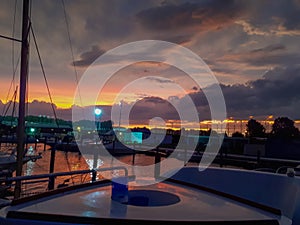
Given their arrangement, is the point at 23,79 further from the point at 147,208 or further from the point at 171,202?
the point at 147,208

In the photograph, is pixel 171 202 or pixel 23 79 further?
pixel 23 79

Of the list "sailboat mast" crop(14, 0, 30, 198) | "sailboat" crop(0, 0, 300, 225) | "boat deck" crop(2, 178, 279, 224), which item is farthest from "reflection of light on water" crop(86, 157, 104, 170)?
"boat deck" crop(2, 178, 279, 224)

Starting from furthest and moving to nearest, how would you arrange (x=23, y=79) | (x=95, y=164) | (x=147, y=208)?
(x=95, y=164) → (x=23, y=79) → (x=147, y=208)

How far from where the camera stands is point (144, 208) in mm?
2602

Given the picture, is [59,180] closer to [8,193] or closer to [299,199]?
[8,193]

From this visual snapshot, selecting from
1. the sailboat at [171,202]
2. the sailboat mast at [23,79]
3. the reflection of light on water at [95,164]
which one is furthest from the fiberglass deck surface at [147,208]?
the reflection of light on water at [95,164]

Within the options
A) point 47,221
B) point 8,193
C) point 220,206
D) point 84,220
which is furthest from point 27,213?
point 8,193

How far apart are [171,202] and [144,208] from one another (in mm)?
653

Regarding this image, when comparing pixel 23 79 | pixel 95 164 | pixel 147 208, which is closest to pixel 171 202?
pixel 147 208

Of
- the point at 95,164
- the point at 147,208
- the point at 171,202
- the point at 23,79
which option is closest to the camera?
the point at 147,208

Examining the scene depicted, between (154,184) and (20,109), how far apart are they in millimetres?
4345

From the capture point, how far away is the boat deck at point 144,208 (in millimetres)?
2215

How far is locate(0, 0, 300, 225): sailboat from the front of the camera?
2.23m

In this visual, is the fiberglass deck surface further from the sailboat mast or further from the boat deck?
the sailboat mast
